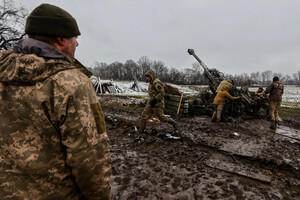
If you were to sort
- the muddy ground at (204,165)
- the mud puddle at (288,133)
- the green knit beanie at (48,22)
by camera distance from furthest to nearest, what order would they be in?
1. the mud puddle at (288,133)
2. the muddy ground at (204,165)
3. the green knit beanie at (48,22)

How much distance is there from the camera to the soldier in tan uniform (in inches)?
38.1

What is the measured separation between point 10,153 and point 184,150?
Result: 3.88 meters

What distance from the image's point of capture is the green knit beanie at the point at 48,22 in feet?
3.51

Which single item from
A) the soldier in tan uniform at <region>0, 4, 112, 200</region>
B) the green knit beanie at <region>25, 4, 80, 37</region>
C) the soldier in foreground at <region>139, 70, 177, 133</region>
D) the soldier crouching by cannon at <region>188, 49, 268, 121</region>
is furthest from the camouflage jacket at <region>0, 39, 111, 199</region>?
the soldier crouching by cannon at <region>188, 49, 268, 121</region>

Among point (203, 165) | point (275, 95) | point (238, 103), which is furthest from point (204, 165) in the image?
point (238, 103)

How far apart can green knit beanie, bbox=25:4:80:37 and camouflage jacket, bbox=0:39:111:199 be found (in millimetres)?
105

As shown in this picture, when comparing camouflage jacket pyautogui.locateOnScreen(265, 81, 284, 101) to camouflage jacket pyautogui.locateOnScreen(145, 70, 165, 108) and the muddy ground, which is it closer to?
the muddy ground

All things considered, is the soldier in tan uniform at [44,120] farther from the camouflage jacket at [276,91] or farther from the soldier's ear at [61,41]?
the camouflage jacket at [276,91]

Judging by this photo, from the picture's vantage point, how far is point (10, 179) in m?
1.03

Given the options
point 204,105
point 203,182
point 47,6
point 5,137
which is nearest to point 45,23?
point 47,6

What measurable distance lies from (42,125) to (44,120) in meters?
0.04

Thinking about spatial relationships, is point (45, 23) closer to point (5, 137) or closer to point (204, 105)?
point (5, 137)

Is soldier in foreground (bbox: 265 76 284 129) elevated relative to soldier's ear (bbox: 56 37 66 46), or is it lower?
lower

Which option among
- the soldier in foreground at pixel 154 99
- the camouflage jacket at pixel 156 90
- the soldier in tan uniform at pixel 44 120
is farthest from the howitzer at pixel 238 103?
the soldier in tan uniform at pixel 44 120
